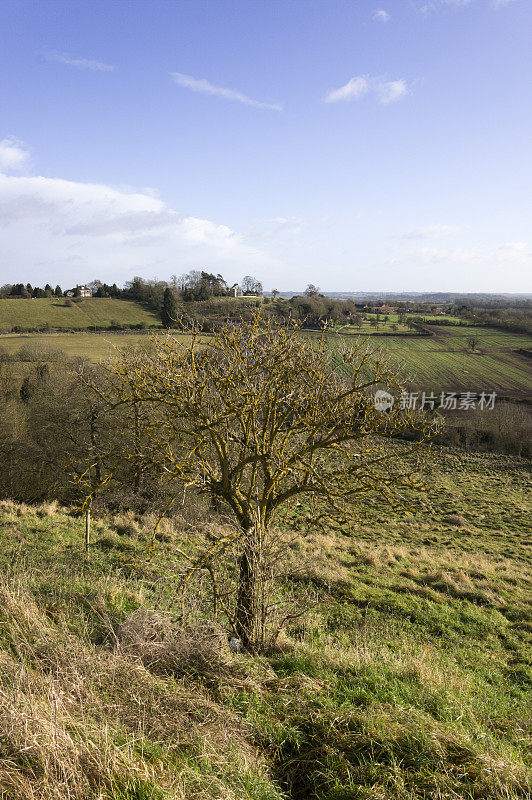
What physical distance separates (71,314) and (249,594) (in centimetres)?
7551

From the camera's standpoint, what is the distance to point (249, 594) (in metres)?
4.94

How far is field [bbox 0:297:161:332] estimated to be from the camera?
62.1m

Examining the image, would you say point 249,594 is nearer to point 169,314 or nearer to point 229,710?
point 229,710

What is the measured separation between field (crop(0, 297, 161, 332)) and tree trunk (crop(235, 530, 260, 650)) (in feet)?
193

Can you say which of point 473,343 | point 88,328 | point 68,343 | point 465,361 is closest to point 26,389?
point 68,343

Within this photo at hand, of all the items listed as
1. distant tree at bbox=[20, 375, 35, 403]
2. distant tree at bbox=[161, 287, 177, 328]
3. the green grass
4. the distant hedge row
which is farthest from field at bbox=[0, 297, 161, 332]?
distant tree at bbox=[20, 375, 35, 403]

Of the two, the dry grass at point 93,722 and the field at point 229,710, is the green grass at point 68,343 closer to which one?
the field at point 229,710

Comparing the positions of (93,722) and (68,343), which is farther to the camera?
(68,343)

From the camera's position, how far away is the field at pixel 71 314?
62125 millimetres

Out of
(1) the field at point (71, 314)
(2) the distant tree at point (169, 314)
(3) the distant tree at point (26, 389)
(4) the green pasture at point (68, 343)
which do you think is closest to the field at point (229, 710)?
(2) the distant tree at point (169, 314)

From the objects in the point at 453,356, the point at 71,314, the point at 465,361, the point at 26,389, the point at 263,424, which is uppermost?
the point at 71,314

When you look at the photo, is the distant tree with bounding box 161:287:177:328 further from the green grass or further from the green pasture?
the green grass

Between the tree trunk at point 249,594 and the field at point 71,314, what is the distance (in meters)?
58.7

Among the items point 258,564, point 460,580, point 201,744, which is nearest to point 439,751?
point 201,744
